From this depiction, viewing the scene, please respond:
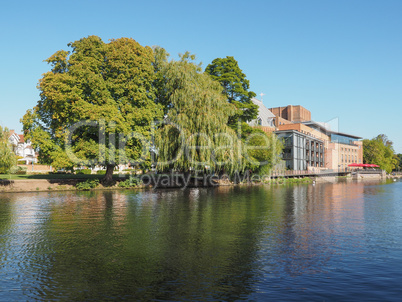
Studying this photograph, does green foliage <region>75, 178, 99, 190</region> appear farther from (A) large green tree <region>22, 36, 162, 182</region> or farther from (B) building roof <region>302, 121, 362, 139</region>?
(B) building roof <region>302, 121, 362, 139</region>

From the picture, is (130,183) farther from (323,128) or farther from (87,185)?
(323,128)

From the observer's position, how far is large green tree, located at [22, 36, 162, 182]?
1636 inches

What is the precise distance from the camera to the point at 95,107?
4150cm

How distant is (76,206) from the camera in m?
27.6

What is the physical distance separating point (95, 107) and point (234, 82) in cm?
2731

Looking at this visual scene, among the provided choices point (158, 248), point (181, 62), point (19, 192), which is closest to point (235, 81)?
point (181, 62)

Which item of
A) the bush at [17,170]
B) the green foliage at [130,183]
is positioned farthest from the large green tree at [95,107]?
the bush at [17,170]

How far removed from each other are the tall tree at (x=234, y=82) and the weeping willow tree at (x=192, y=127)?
10991mm

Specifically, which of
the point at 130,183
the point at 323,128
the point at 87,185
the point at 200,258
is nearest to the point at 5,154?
the point at 87,185

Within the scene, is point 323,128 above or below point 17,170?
above

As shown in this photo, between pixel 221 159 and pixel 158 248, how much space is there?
34.0 m

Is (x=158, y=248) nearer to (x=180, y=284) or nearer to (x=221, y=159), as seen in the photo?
(x=180, y=284)

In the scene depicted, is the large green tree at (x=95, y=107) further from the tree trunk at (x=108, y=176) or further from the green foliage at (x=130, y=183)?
the green foliage at (x=130, y=183)

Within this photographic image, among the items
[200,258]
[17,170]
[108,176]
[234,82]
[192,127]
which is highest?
[234,82]
